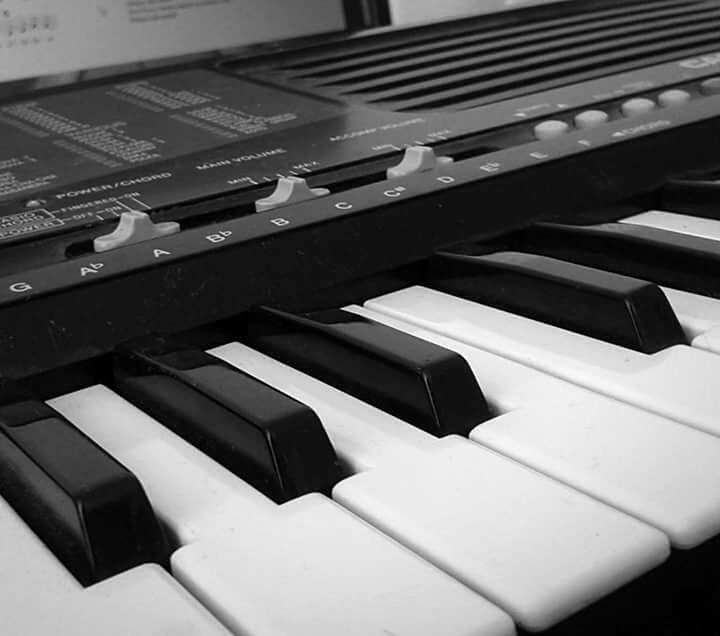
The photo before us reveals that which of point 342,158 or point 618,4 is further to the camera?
point 618,4

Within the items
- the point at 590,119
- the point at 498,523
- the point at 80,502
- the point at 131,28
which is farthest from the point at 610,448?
the point at 131,28

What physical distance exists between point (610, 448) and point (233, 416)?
0.16m

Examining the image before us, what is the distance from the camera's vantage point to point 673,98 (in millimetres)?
906

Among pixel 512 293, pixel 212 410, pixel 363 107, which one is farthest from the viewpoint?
pixel 363 107

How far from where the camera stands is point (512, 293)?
0.65 meters

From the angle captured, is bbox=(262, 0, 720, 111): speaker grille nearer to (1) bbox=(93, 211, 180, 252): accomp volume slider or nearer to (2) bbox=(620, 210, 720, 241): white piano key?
(2) bbox=(620, 210, 720, 241): white piano key

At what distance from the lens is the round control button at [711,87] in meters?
0.94

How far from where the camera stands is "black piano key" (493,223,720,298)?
656mm

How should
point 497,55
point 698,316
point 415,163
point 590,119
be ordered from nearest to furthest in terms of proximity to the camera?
point 698,316
point 415,163
point 590,119
point 497,55

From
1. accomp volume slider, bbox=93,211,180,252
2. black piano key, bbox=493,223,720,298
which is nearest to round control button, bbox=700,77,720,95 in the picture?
black piano key, bbox=493,223,720,298

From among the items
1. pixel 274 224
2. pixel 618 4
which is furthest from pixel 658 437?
pixel 618 4

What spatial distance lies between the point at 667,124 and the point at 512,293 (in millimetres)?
272

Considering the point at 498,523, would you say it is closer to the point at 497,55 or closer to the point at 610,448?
the point at 610,448

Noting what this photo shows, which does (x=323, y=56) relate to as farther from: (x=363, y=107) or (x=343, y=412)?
(x=343, y=412)
